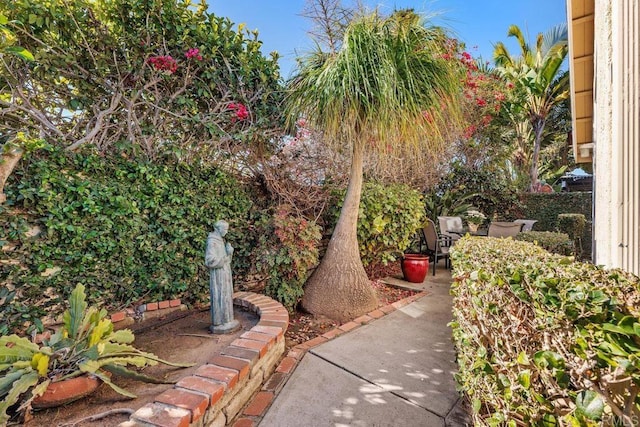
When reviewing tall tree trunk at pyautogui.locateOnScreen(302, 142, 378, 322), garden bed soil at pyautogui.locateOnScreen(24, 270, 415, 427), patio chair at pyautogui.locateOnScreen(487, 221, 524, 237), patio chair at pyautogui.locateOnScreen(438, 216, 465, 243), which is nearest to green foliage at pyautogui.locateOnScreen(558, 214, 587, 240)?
patio chair at pyautogui.locateOnScreen(487, 221, 524, 237)

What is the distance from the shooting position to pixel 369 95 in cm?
301

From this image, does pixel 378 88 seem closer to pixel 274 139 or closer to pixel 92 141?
pixel 274 139

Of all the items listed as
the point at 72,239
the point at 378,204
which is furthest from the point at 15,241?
the point at 378,204

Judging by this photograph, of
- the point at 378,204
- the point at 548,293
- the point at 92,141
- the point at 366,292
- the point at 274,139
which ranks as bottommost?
the point at 366,292

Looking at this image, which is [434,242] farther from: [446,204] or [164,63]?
[164,63]

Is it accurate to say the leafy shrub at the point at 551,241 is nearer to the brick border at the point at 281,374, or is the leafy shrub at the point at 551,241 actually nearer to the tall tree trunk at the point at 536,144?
the brick border at the point at 281,374

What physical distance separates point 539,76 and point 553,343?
11.9 meters

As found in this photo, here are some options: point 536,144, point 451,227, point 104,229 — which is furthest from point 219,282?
point 536,144

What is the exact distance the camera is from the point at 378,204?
14.0 ft

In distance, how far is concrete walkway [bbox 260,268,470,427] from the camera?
186 centimetres

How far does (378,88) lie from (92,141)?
9.54 ft

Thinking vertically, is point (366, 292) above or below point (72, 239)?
below

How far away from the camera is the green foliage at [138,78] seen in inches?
98.1

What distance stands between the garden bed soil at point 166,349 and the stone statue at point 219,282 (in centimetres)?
11
